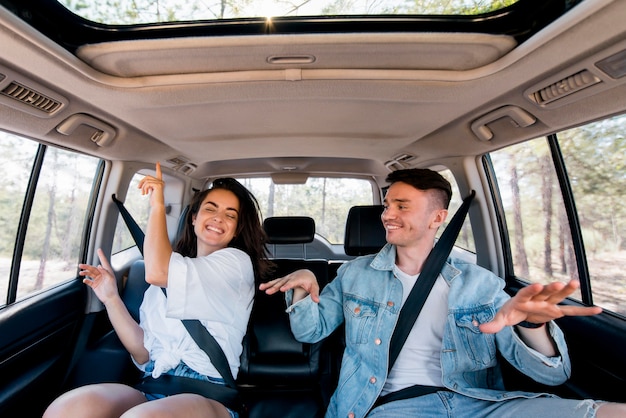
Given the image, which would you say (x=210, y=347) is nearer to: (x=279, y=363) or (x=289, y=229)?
(x=279, y=363)

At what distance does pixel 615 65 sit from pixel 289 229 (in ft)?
6.40

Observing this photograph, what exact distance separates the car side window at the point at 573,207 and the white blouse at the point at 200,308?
5.72ft

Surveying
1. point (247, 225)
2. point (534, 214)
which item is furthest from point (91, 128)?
point (534, 214)

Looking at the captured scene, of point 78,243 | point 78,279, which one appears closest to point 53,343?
point 78,279

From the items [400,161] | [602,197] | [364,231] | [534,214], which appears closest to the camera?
[602,197]

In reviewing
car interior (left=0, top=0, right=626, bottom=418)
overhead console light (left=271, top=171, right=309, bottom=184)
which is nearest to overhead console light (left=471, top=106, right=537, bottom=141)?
car interior (left=0, top=0, right=626, bottom=418)

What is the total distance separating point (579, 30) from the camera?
107cm

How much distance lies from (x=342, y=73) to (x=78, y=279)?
7.50 feet

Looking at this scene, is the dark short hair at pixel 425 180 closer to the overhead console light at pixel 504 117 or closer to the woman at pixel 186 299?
the overhead console light at pixel 504 117

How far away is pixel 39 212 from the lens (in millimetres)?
2029

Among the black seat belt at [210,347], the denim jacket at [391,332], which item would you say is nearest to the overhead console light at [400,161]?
the denim jacket at [391,332]

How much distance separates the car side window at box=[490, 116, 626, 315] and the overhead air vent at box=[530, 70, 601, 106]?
413 millimetres

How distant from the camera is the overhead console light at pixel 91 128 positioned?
1745 mm

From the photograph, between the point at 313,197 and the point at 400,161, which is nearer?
the point at 400,161
